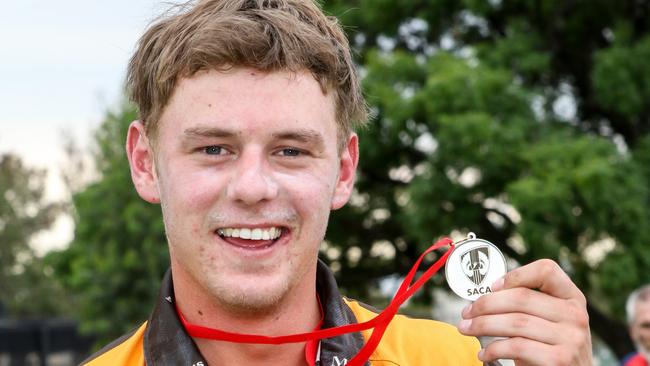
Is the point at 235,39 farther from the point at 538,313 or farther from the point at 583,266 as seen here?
the point at 583,266

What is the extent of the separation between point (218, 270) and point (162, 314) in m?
0.29

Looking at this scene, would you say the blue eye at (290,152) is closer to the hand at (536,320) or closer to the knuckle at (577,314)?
the hand at (536,320)

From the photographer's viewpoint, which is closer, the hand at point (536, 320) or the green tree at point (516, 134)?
the hand at point (536, 320)

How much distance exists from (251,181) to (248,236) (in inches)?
5.4

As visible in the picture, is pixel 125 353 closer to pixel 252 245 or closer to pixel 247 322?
pixel 247 322

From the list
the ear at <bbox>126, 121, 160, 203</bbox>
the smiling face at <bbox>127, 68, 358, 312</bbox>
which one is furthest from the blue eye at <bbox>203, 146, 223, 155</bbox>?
the ear at <bbox>126, 121, 160, 203</bbox>

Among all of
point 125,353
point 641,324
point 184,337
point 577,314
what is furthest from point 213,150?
point 641,324

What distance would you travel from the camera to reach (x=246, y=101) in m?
2.18

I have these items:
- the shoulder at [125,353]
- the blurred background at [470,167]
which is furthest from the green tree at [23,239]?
the shoulder at [125,353]

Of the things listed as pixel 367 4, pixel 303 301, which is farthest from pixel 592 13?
pixel 303 301

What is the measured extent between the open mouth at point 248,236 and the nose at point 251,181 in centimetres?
7

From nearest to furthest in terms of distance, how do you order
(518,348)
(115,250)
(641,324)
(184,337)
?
(518,348) → (184,337) → (641,324) → (115,250)

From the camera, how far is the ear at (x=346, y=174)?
7.97 feet

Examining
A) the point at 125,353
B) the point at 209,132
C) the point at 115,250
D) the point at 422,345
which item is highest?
the point at 209,132
